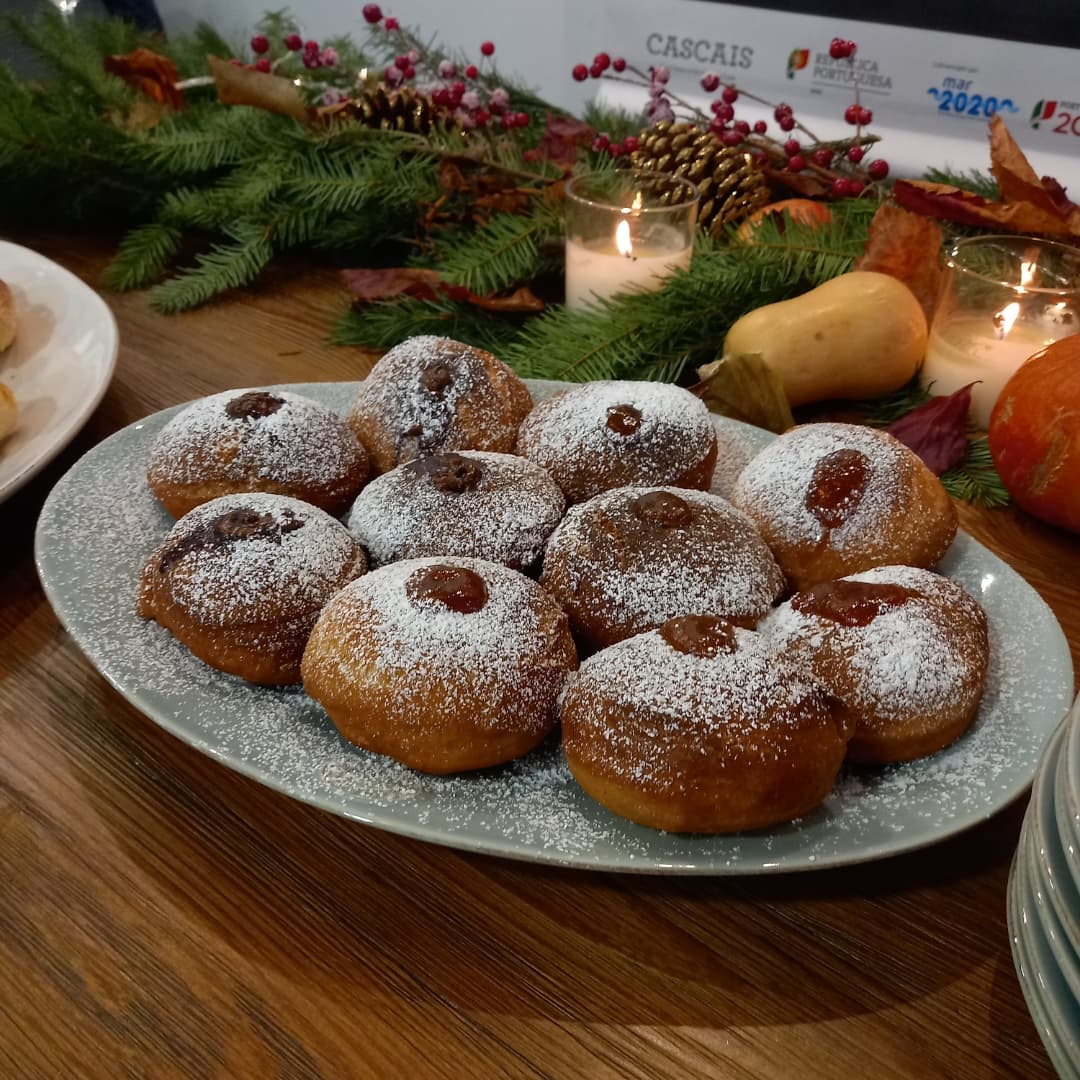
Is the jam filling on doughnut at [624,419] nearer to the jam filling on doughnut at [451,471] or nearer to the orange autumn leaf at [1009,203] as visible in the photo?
the jam filling on doughnut at [451,471]

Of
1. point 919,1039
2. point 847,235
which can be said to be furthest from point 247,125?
point 919,1039

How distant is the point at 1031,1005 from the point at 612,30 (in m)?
3.16

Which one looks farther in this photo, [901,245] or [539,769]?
[901,245]

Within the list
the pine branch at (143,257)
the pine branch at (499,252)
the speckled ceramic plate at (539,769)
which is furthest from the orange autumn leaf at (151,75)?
the speckled ceramic plate at (539,769)

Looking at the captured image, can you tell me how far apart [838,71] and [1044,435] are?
2149mm

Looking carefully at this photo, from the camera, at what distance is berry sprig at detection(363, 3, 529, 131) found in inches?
67.2

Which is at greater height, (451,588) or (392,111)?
(392,111)

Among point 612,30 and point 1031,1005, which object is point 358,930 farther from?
point 612,30

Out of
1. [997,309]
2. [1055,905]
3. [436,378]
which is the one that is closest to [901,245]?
[997,309]

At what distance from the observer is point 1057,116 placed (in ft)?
8.41

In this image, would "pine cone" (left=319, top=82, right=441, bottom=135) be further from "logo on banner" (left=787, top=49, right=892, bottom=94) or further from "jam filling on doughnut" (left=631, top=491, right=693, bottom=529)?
"logo on banner" (left=787, top=49, right=892, bottom=94)

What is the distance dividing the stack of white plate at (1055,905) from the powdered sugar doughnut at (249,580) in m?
0.53

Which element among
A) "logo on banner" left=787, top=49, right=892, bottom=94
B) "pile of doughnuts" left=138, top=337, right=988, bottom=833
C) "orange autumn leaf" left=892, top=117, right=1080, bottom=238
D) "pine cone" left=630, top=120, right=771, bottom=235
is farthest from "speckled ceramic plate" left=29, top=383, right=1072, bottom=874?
"logo on banner" left=787, top=49, right=892, bottom=94

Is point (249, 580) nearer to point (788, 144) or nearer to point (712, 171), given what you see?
point (712, 171)
